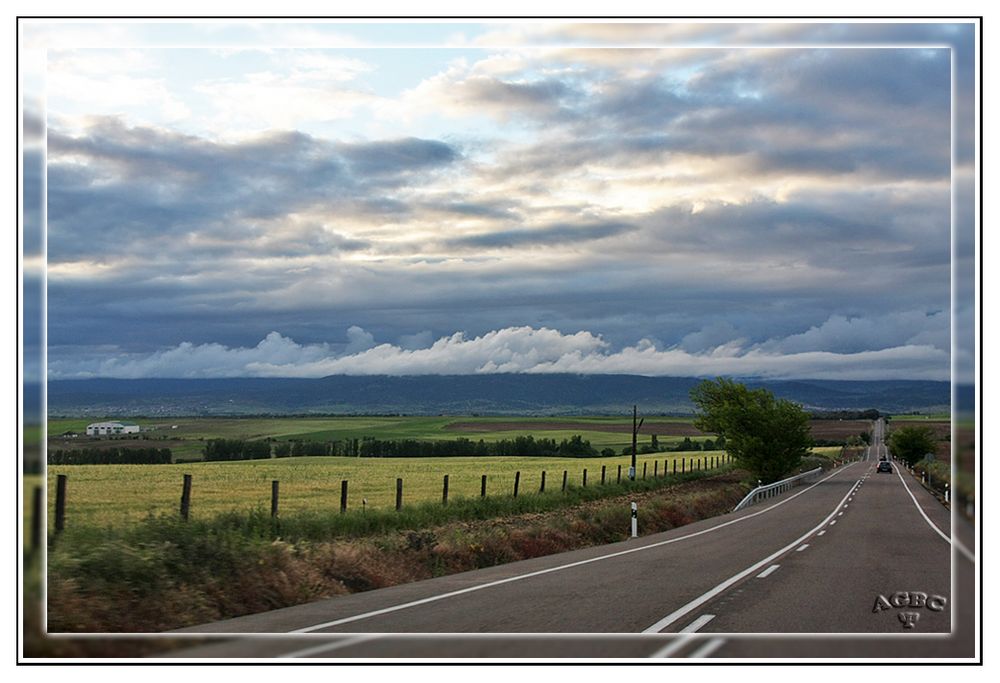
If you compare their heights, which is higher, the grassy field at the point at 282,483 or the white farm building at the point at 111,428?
the white farm building at the point at 111,428

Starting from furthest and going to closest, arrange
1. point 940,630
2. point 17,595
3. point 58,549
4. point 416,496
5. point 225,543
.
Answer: point 416,496 < point 225,543 < point 58,549 < point 940,630 < point 17,595

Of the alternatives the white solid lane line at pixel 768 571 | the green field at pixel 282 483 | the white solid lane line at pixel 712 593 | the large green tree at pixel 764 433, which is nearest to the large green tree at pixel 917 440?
the white solid lane line at pixel 768 571

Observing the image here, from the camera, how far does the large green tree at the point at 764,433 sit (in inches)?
2638

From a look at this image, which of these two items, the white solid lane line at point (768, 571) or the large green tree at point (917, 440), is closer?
the white solid lane line at point (768, 571)

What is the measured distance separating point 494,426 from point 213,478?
38009 mm

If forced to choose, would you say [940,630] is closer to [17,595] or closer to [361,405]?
[17,595]

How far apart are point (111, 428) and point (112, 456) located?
4.49 metres

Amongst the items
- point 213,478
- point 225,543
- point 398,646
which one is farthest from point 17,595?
point 213,478

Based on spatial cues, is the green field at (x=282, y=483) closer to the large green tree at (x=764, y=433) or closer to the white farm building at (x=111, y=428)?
the white farm building at (x=111, y=428)

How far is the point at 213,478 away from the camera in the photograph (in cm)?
3919

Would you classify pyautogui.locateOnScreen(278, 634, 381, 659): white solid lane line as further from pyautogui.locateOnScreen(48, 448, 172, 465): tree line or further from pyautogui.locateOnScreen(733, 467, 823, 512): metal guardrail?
pyautogui.locateOnScreen(733, 467, 823, 512): metal guardrail

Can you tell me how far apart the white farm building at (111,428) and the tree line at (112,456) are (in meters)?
0.60

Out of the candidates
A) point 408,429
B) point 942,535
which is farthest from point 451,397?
point 942,535

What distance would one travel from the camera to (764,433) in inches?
2657
